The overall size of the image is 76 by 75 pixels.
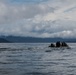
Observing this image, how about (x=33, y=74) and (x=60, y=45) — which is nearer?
(x=33, y=74)

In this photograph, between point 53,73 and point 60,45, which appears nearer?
point 53,73

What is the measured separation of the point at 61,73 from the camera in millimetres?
38094

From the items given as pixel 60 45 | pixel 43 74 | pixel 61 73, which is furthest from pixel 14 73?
pixel 60 45

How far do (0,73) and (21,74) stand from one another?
9.62 feet

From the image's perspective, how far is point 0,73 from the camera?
3747 cm

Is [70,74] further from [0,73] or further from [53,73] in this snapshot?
[0,73]

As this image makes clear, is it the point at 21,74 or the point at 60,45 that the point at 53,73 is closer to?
the point at 21,74

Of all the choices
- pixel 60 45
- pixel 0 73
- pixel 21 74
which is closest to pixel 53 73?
pixel 21 74

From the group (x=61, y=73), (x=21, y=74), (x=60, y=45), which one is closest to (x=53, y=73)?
(x=61, y=73)

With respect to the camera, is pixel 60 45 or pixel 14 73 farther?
pixel 60 45

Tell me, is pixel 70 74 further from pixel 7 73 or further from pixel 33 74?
pixel 7 73

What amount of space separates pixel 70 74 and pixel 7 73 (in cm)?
854

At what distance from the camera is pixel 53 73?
38.3 meters

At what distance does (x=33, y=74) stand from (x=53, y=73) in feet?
9.53
